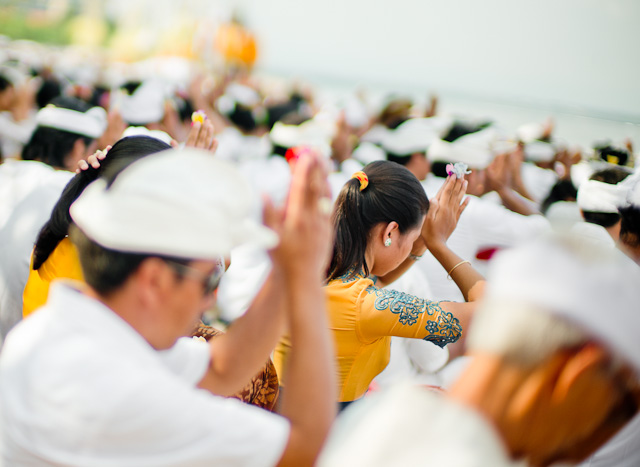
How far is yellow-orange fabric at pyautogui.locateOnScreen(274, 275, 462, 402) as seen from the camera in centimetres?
191

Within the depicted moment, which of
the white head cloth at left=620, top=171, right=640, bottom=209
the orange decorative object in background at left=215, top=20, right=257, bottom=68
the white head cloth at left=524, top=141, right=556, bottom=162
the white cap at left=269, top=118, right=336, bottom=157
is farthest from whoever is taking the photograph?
the orange decorative object in background at left=215, top=20, right=257, bottom=68

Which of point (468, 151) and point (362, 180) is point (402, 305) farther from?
point (468, 151)

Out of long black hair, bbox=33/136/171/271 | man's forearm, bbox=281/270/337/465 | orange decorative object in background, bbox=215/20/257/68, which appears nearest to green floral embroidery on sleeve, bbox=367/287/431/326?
man's forearm, bbox=281/270/337/465

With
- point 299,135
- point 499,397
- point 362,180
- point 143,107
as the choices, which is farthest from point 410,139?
point 499,397

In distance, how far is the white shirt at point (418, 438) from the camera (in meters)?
0.99

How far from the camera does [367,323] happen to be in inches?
76.7

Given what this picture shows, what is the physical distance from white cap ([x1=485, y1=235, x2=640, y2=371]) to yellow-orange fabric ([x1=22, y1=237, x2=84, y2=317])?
158cm

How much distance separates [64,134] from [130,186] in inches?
113

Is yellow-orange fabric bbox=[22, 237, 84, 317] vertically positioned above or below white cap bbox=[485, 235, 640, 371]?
below

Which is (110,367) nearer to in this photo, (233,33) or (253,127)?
(253,127)

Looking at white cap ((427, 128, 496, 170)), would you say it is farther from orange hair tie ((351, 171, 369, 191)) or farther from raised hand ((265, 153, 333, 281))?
raised hand ((265, 153, 333, 281))

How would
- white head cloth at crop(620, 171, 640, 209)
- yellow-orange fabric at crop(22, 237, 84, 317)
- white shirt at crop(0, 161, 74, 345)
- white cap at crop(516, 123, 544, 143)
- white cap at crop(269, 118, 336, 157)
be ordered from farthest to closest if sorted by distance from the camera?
1. white cap at crop(516, 123, 544, 143)
2. white cap at crop(269, 118, 336, 157)
3. white shirt at crop(0, 161, 74, 345)
4. white head cloth at crop(620, 171, 640, 209)
5. yellow-orange fabric at crop(22, 237, 84, 317)

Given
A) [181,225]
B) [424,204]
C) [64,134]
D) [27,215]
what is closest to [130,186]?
[181,225]

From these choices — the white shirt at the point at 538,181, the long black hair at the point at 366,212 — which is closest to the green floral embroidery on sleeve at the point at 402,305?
the long black hair at the point at 366,212
